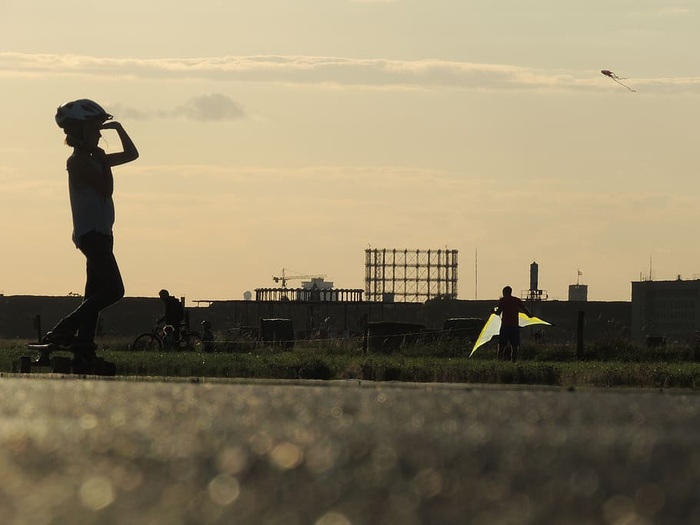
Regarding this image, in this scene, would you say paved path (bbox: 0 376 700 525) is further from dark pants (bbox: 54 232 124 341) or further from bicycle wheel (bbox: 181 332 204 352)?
bicycle wheel (bbox: 181 332 204 352)

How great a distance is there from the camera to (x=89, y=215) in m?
20.9

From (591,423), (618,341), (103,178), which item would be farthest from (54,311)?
(591,423)

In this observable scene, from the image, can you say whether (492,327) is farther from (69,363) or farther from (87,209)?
(87,209)

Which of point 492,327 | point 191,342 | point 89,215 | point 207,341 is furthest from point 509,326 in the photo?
point 89,215

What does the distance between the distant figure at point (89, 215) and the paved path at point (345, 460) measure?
6194 mm

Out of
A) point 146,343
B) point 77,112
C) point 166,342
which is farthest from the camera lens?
point 146,343

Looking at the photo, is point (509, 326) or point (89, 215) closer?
point (89, 215)

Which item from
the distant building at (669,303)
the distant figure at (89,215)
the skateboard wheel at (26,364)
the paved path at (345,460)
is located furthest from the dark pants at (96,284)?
the distant building at (669,303)

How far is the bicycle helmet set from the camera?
20781 millimetres

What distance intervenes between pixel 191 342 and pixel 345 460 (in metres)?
25.3

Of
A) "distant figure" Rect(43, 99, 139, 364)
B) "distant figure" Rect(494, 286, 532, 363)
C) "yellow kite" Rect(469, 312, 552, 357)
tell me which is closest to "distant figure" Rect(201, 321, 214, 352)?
"yellow kite" Rect(469, 312, 552, 357)

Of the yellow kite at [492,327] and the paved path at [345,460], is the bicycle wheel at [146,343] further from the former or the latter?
the paved path at [345,460]

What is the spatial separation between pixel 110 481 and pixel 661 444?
11.9ft

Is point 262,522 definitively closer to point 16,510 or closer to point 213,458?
point 16,510
